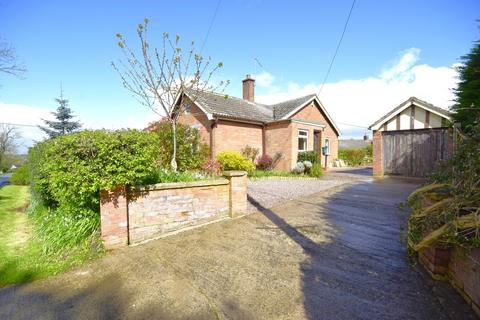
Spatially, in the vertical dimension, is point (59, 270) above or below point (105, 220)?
below

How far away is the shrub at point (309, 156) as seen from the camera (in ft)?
47.2

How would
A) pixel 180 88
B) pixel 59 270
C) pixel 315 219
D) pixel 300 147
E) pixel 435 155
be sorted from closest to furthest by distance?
1. pixel 59 270
2. pixel 315 219
3. pixel 180 88
4. pixel 435 155
5. pixel 300 147

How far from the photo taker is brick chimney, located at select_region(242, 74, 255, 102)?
2000 centimetres

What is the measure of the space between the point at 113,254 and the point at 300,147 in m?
13.7

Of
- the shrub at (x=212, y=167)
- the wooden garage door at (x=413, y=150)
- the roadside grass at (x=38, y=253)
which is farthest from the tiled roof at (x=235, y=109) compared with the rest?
the roadside grass at (x=38, y=253)

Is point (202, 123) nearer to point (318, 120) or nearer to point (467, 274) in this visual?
point (318, 120)

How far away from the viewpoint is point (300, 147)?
52.6ft

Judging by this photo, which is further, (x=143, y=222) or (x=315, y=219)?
(x=315, y=219)

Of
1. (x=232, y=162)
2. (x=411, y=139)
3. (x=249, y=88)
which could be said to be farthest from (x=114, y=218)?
(x=249, y=88)

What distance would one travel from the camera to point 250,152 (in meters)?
14.7

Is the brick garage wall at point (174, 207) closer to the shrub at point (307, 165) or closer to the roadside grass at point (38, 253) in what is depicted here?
the roadside grass at point (38, 253)

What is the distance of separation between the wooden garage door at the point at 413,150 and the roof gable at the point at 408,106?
631 millimetres

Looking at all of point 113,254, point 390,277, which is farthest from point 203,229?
point 390,277

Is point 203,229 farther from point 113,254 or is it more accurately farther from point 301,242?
point 301,242
